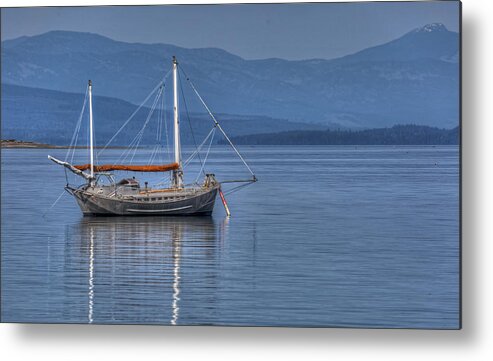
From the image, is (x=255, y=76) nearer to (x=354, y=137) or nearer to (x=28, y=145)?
(x=354, y=137)

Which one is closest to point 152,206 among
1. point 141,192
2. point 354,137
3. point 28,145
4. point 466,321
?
point 141,192

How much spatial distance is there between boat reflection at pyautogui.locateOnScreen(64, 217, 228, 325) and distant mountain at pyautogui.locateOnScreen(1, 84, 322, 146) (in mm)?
981

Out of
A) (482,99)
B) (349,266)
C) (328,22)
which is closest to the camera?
(482,99)

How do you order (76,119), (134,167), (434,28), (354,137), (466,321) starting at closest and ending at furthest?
(466,321), (434,28), (76,119), (354,137), (134,167)

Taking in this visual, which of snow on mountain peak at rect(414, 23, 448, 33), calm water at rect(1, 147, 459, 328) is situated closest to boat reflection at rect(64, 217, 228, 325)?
calm water at rect(1, 147, 459, 328)

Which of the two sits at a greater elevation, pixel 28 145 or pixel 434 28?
pixel 434 28

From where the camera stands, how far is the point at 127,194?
13.9 meters

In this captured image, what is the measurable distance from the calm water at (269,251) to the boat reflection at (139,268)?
2 centimetres

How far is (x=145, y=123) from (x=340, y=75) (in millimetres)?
1772

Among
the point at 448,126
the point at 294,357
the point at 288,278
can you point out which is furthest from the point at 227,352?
the point at 448,126

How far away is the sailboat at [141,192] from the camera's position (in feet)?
39.0

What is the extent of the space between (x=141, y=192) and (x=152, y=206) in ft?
1.39

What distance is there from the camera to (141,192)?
45.2ft

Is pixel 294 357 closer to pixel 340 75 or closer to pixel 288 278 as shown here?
pixel 288 278
